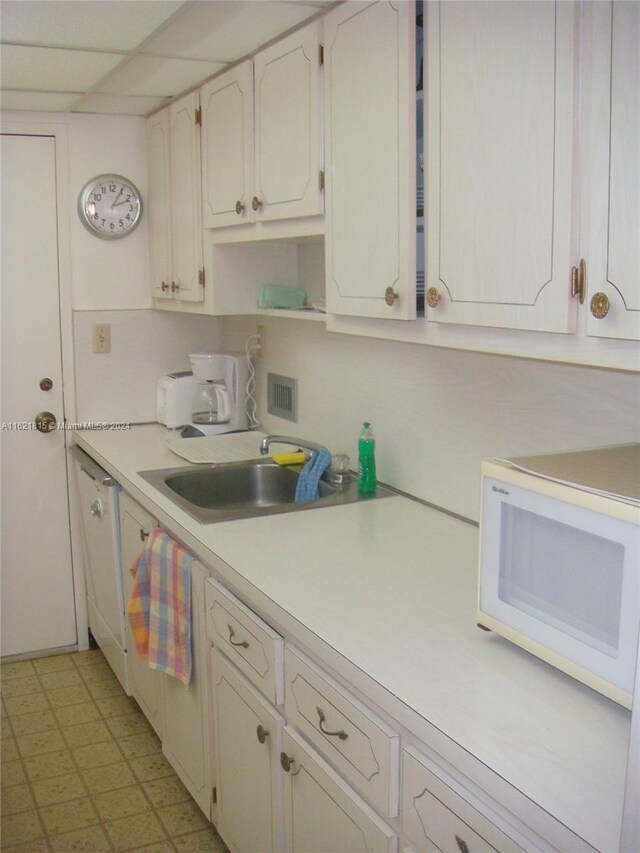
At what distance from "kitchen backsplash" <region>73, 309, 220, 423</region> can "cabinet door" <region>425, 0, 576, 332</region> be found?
2.15 meters

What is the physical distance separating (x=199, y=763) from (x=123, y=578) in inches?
33.5

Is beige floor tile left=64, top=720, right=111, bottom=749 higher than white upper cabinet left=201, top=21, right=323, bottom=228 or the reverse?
the reverse

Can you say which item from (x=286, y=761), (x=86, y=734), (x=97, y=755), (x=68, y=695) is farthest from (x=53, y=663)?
(x=286, y=761)

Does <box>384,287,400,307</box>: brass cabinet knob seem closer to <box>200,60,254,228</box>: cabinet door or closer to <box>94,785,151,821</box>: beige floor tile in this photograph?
<box>200,60,254,228</box>: cabinet door

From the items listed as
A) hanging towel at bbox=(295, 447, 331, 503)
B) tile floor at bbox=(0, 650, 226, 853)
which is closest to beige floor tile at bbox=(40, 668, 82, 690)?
tile floor at bbox=(0, 650, 226, 853)

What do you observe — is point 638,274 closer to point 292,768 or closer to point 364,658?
point 364,658

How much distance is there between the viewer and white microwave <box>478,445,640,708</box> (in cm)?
122

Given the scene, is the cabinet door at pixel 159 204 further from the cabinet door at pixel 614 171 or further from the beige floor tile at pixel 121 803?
the cabinet door at pixel 614 171

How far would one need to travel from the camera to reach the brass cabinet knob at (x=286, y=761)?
1.75 meters

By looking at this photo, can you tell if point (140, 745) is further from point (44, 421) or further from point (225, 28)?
point (225, 28)

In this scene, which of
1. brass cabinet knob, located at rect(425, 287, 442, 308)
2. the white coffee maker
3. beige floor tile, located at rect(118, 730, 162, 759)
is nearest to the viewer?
brass cabinet knob, located at rect(425, 287, 442, 308)

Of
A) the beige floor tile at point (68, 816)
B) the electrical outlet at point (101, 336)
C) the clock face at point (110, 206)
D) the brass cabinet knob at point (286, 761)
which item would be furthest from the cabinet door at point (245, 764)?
the clock face at point (110, 206)

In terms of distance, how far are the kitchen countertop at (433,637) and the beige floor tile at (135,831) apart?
887mm

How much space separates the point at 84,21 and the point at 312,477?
53.3 inches
